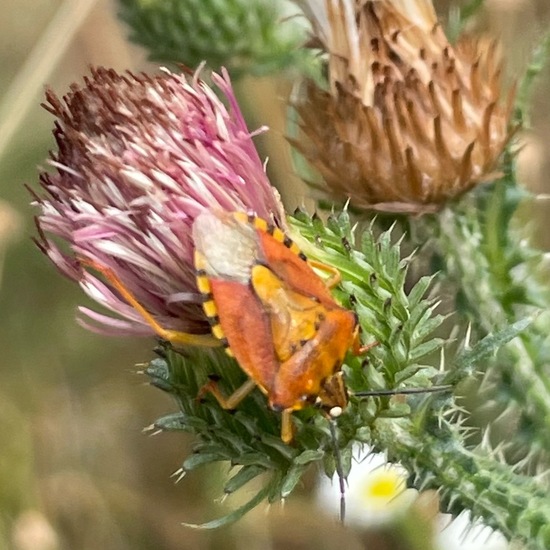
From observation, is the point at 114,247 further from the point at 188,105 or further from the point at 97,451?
the point at 97,451

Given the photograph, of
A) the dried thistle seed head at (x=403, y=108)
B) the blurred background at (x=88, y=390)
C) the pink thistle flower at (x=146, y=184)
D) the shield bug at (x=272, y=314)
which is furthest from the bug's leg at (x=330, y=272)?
the blurred background at (x=88, y=390)

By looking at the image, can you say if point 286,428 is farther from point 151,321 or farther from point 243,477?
point 151,321

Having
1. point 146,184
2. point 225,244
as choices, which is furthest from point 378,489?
point 146,184

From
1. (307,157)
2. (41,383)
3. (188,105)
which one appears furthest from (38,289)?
(188,105)

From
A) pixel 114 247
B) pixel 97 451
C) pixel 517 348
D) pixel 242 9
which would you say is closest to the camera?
pixel 114 247

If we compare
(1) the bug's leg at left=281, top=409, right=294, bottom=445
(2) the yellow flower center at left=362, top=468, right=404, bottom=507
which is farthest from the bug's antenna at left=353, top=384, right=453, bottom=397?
(2) the yellow flower center at left=362, top=468, right=404, bottom=507

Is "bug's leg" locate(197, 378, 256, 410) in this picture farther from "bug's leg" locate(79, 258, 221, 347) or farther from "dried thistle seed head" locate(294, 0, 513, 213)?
"dried thistle seed head" locate(294, 0, 513, 213)
